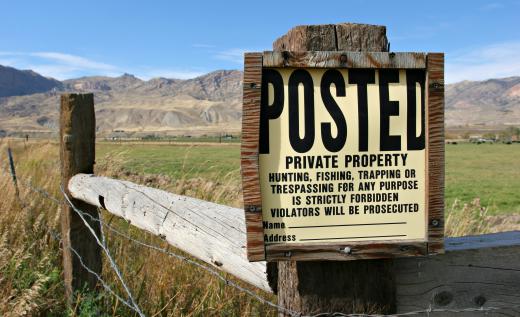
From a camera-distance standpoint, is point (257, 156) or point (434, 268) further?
point (434, 268)

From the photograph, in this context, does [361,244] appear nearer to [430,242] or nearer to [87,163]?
[430,242]

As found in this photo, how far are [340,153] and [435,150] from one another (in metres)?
0.25

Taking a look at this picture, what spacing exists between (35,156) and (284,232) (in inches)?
288

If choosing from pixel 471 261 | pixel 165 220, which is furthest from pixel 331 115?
pixel 165 220

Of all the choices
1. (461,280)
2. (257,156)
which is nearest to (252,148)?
(257,156)

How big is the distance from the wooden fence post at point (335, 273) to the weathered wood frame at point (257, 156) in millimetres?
50

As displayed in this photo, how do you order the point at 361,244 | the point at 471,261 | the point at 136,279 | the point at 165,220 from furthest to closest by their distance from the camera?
the point at 136,279, the point at 165,220, the point at 471,261, the point at 361,244

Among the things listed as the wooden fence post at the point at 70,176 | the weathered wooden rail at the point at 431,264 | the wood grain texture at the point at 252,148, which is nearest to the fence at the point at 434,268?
the weathered wooden rail at the point at 431,264

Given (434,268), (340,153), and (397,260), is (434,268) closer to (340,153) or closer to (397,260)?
(397,260)

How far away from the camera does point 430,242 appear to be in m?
1.31

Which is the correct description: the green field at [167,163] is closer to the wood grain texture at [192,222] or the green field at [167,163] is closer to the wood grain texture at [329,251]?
the wood grain texture at [192,222]

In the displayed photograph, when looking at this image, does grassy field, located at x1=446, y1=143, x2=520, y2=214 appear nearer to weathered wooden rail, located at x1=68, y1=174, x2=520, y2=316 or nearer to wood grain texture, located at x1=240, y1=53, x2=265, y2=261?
weathered wooden rail, located at x1=68, y1=174, x2=520, y2=316

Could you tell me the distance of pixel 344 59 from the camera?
1257mm

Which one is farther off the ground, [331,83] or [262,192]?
[331,83]
